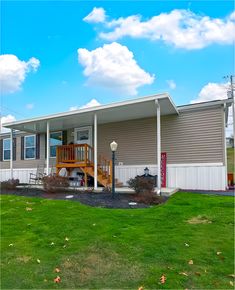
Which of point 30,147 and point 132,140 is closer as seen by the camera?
point 132,140

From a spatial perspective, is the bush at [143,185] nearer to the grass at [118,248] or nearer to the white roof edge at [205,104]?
the grass at [118,248]

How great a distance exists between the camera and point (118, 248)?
452 cm

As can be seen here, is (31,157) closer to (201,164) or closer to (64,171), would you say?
(64,171)

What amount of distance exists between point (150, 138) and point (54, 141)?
20.7ft

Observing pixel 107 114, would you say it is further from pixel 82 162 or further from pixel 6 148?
pixel 6 148

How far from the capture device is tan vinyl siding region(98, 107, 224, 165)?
11234 mm

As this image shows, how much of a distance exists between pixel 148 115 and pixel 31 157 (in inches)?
330

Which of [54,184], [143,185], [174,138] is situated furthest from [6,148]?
[143,185]

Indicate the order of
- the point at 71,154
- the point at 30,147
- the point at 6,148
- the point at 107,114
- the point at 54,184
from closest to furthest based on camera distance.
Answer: the point at 54,184 < the point at 107,114 < the point at 71,154 < the point at 30,147 < the point at 6,148

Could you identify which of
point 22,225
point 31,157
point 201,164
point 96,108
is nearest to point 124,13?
point 96,108

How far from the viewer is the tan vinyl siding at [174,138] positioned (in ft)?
36.9

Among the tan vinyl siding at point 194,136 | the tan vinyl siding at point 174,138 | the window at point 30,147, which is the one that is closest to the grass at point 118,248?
the tan vinyl siding at point 194,136

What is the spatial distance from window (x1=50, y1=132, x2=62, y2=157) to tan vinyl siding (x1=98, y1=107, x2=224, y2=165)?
9.86ft

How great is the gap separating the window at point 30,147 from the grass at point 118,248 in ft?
33.4
